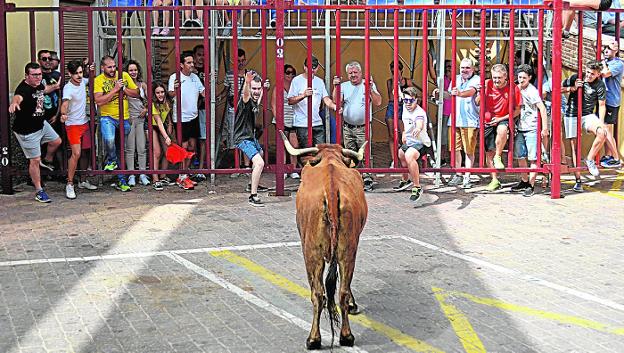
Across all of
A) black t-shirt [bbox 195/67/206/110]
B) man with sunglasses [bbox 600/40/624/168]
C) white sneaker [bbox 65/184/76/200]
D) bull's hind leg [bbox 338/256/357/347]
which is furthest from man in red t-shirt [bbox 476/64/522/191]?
bull's hind leg [bbox 338/256/357/347]

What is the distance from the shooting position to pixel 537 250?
10047mm

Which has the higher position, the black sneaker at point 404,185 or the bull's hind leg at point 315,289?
the black sneaker at point 404,185

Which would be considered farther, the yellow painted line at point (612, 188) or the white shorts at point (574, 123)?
the white shorts at point (574, 123)

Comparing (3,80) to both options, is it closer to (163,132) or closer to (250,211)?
(163,132)

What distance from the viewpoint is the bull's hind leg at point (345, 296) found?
677 cm

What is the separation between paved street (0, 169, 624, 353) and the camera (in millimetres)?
7137

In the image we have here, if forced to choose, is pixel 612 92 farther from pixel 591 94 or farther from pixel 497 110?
pixel 497 110

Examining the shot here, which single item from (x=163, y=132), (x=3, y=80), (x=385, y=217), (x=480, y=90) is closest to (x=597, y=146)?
(x=480, y=90)

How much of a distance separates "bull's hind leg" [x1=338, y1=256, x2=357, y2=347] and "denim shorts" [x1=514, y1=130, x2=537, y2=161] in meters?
7.26

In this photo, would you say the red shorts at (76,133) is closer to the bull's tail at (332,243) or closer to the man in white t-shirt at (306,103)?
the man in white t-shirt at (306,103)

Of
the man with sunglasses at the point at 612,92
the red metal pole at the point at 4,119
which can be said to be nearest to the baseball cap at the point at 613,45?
the man with sunglasses at the point at 612,92

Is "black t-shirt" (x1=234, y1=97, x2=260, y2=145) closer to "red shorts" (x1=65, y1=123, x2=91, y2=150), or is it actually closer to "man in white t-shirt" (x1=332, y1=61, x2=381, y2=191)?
"man in white t-shirt" (x1=332, y1=61, x2=381, y2=191)

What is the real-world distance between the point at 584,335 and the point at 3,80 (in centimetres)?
933

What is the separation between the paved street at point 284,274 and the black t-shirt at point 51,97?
1.20 m
